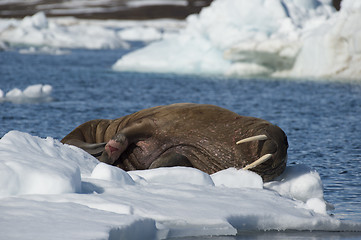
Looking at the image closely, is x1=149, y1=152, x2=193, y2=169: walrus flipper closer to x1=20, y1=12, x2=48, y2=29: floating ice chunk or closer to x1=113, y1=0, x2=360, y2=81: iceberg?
x1=113, y1=0, x2=360, y2=81: iceberg

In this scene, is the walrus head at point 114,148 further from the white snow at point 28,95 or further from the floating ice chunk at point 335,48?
the floating ice chunk at point 335,48

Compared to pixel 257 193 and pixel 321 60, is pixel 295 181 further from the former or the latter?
pixel 321 60

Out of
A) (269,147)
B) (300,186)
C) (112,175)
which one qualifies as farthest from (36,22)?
(112,175)

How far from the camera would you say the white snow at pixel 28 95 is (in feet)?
54.6

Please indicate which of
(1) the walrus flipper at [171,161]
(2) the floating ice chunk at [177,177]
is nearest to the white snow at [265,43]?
(1) the walrus flipper at [171,161]

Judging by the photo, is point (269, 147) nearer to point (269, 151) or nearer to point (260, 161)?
point (269, 151)

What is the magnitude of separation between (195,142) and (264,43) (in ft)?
53.7

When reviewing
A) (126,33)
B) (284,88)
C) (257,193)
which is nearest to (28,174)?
(257,193)

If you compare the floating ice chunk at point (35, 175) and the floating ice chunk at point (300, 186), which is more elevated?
the floating ice chunk at point (35, 175)

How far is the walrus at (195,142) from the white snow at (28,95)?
9.39 meters

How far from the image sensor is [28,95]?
17219 millimetres

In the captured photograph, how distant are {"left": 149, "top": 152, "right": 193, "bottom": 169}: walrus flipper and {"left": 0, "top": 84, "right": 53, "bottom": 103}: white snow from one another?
390 inches

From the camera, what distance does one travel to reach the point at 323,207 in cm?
555

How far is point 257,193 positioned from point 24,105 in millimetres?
10901
